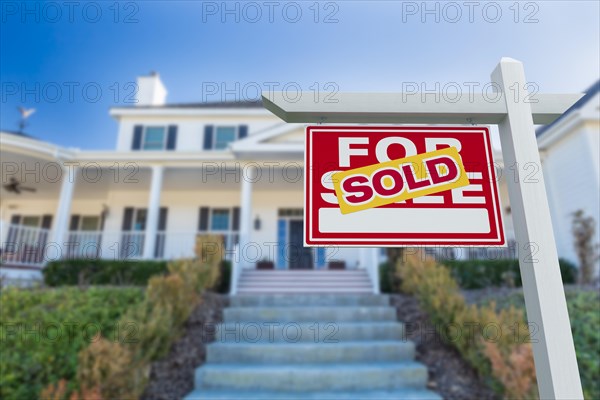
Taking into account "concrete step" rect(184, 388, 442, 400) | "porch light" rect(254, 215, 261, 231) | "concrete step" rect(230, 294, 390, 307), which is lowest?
"concrete step" rect(184, 388, 442, 400)

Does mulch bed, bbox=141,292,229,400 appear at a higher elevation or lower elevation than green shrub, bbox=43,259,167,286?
lower

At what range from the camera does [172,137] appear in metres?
13.6

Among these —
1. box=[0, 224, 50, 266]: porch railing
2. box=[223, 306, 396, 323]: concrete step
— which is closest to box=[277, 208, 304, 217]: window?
box=[223, 306, 396, 323]: concrete step

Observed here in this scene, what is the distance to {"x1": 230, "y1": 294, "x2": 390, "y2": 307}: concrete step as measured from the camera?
6.55 meters

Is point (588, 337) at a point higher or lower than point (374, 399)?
higher

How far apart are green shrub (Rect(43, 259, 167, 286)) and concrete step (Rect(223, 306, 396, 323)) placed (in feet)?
12.1

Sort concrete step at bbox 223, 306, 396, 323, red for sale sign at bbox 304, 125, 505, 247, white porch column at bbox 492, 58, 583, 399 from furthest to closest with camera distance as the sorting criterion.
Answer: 1. concrete step at bbox 223, 306, 396, 323
2. red for sale sign at bbox 304, 125, 505, 247
3. white porch column at bbox 492, 58, 583, 399

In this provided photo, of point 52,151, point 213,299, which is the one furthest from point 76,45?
point 213,299

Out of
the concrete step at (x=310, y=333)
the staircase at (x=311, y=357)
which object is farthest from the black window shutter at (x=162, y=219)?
the concrete step at (x=310, y=333)

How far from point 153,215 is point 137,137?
4.82 meters

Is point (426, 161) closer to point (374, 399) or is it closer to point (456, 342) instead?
point (374, 399)

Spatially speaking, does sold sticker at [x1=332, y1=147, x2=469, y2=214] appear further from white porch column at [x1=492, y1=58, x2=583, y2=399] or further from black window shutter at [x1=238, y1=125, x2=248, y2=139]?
black window shutter at [x1=238, y1=125, x2=248, y2=139]

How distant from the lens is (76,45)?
662cm

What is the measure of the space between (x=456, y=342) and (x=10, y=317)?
5.74 metres
